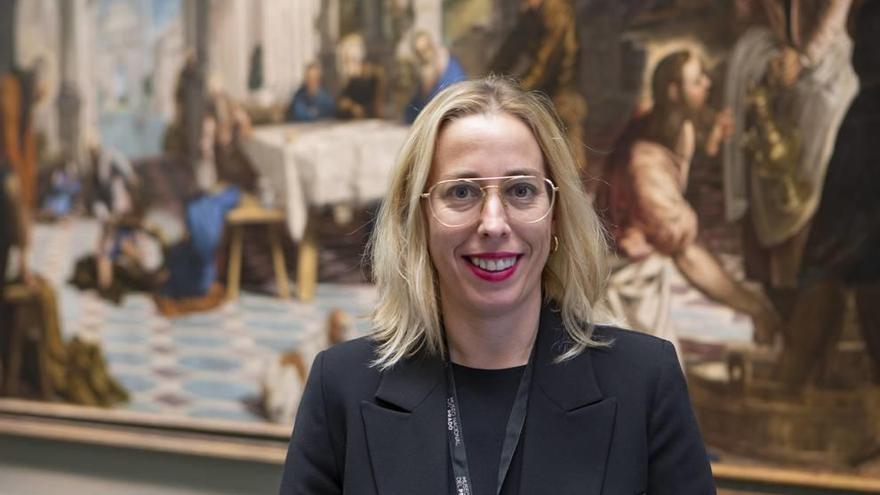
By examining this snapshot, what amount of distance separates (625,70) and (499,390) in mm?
2954

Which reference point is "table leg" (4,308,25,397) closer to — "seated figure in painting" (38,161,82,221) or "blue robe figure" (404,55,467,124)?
"seated figure in painting" (38,161,82,221)

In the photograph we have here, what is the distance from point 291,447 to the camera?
2.34m

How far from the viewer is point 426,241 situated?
236 cm

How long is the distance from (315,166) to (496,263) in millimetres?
3676

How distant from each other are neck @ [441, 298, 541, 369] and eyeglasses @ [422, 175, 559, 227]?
0.76ft

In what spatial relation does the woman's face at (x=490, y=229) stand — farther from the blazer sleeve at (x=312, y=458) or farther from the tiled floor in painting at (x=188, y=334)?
the tiled floor in painting at (x=188, y=334)

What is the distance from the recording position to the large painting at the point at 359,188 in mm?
4438

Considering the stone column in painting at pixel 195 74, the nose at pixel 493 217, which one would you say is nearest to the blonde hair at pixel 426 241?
the nose at pixel 493 217

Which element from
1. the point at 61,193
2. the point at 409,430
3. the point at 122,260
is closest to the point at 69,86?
the point at 61,193

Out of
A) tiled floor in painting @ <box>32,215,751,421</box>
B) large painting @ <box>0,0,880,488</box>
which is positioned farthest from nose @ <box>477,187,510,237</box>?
tiled floor in painting @ <box>32,215,751,421</box>

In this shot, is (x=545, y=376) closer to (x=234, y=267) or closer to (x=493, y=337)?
(x=493, y=337)

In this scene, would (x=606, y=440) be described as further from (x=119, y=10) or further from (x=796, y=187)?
(x=119, y=10)

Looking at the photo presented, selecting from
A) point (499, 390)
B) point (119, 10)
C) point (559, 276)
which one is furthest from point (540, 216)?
point (119, 10)

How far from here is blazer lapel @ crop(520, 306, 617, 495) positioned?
2.17m
